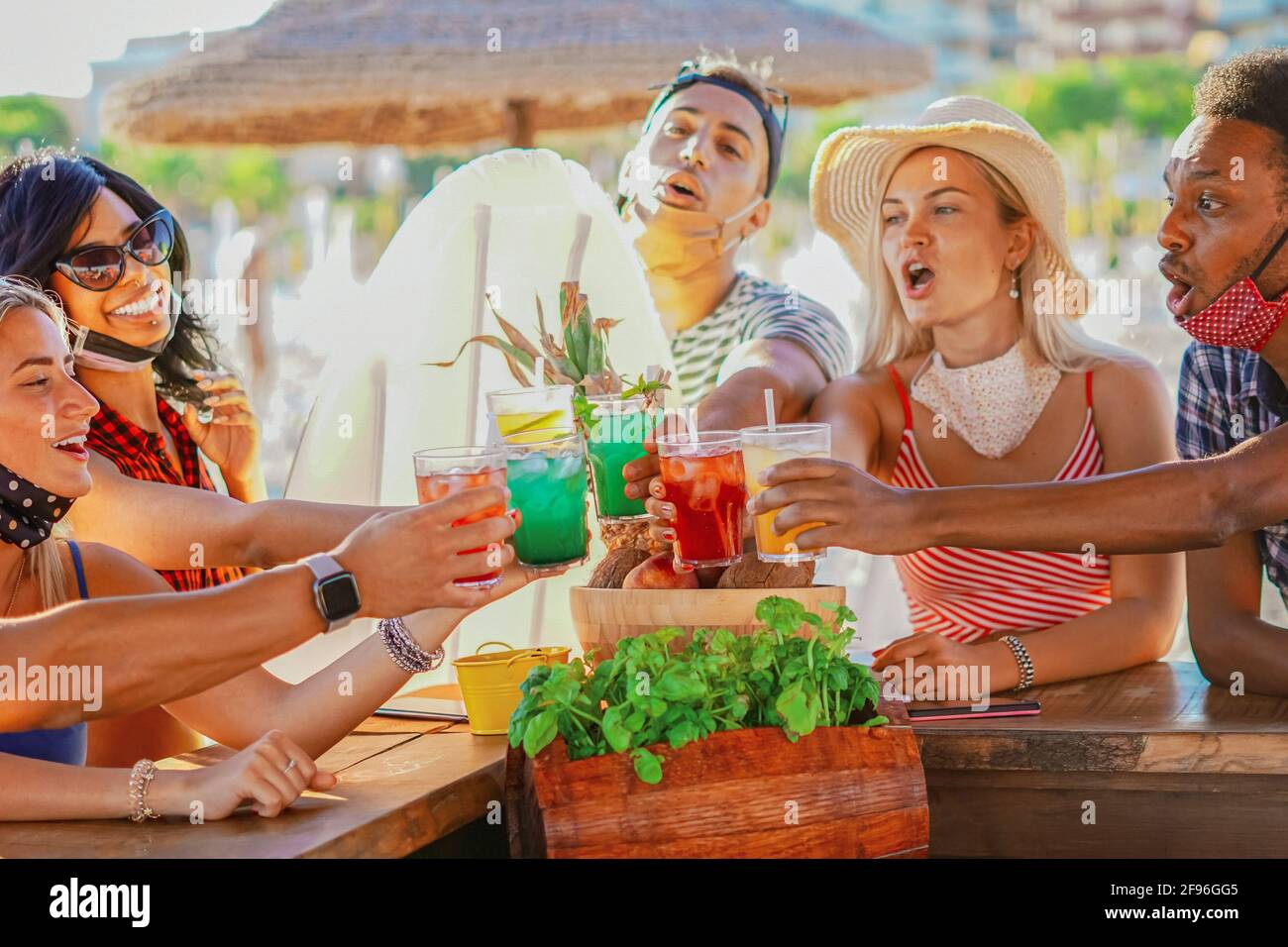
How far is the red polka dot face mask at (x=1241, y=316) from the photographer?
2881 mm

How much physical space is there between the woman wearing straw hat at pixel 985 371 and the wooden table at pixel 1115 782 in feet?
2.36

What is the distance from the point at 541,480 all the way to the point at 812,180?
6.17ft

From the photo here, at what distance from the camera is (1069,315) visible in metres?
3.63

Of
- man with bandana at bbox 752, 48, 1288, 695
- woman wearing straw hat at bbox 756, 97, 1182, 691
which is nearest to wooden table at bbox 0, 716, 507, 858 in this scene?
man with bandana at bbox 752, 48, 1288, 695

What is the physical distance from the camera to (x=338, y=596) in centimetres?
210

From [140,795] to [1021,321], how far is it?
246 centimetres

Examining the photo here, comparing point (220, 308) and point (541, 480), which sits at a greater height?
point (220, 308)

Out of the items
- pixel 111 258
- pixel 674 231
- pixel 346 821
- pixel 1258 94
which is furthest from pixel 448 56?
pixel 346 821

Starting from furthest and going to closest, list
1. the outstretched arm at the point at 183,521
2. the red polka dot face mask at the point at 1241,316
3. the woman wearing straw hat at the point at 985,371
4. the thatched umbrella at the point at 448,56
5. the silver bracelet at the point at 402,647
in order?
the thatched umbrella at the point at 448,56, the woman wearing straw hat at the point at 985,371, the outstretched arm at the point at 183,521, the red polka dot face mask at the point at 1241,316, the silver bracelet at the point at 402,647

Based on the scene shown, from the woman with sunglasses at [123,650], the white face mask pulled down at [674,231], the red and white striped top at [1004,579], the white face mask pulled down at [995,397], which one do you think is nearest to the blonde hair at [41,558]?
the woman with sunglasses at [123,650]

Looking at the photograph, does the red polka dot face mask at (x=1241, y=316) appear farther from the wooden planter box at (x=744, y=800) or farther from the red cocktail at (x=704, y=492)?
the wooden planter box at (x=744, y=800)

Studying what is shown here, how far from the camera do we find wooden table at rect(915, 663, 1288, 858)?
2.50 meters

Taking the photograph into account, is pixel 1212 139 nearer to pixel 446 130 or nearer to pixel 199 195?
pixel 446 130
